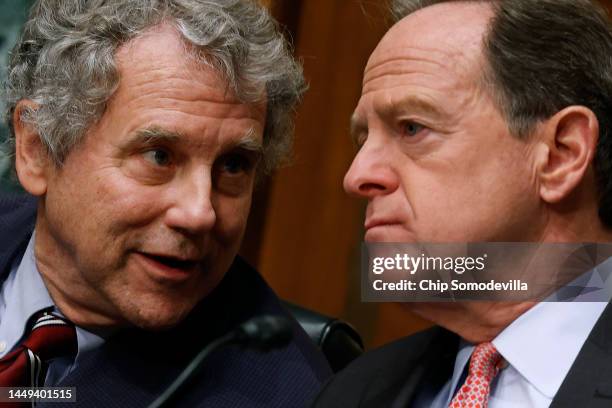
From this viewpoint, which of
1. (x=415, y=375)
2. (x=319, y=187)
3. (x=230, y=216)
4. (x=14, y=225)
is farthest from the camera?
(x=319, y=187)

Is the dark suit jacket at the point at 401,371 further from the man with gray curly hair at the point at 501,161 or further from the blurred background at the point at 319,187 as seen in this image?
the blurred background at the point at 319,187

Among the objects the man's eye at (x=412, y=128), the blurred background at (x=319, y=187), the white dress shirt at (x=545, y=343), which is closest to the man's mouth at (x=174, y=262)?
the man's eye at (x=412, y=128)

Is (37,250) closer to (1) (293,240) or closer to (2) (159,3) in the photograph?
(2) (159,3)

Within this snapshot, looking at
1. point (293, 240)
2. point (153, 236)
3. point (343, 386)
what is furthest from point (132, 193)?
point (293, 240)

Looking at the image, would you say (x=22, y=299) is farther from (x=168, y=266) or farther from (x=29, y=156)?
(x=168, y=266)

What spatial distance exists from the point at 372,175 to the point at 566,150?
1.06 feet

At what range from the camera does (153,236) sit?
6.47ft

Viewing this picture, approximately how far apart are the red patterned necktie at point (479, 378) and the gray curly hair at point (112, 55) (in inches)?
28.8

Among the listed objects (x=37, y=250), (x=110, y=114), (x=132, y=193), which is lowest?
(x=37, y=250)

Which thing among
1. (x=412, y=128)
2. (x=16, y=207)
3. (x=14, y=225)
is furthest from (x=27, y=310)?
(x=412, y=128)

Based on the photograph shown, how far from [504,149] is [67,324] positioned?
103 centimetres

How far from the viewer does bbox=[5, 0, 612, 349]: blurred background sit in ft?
10.2

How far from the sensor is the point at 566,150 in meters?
1.65

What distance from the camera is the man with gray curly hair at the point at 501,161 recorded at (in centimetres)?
163
